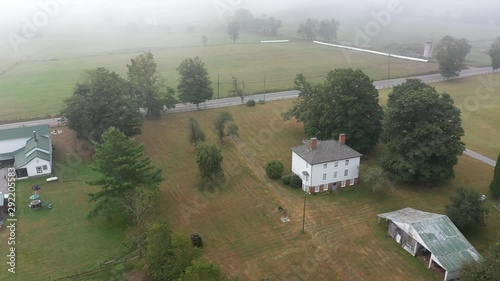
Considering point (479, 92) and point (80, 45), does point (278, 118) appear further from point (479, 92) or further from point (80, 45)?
point (80, 45)

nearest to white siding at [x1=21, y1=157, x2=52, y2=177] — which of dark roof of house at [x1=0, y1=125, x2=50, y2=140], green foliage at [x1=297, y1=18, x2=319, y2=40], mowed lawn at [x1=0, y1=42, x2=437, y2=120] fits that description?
dark roof of house at [x1=0, y1=125, x2=50, y2=140]

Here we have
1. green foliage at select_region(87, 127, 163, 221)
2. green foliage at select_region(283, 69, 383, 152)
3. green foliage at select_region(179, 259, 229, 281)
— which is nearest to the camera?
green foliage at select_region(179, 259, 229, 281)

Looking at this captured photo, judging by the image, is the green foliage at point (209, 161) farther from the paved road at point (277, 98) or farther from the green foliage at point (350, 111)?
the paved road at point (277, 98)

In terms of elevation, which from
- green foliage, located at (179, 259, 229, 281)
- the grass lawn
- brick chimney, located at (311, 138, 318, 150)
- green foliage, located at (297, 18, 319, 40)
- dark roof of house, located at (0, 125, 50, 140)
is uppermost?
green foliage, located at (297, 18, 319, 40)

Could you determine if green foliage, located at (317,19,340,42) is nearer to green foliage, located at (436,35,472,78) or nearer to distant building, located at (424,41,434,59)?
distant building, located at (424,41,434,59)

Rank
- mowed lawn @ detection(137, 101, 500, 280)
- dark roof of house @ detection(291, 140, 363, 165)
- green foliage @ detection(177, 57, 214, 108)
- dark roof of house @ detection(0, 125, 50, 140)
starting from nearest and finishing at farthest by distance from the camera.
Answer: mowed lawn @ detection(137, 101, 500, 280) → dark roof of house @ detection(291, 140, 363, 165) → dark roof of house @ detection(0, 125, 50, 140) → green foliage @ detection(177, 57, 214, 108)

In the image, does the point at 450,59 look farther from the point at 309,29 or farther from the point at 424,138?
the point at 309,29

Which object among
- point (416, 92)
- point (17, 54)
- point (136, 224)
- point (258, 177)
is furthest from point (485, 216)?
point (17, 54)

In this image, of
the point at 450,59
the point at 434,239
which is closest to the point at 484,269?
the point at 434,239

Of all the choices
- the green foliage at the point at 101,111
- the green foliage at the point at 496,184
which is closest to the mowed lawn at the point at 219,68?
the green foliage at the point at 101,111
